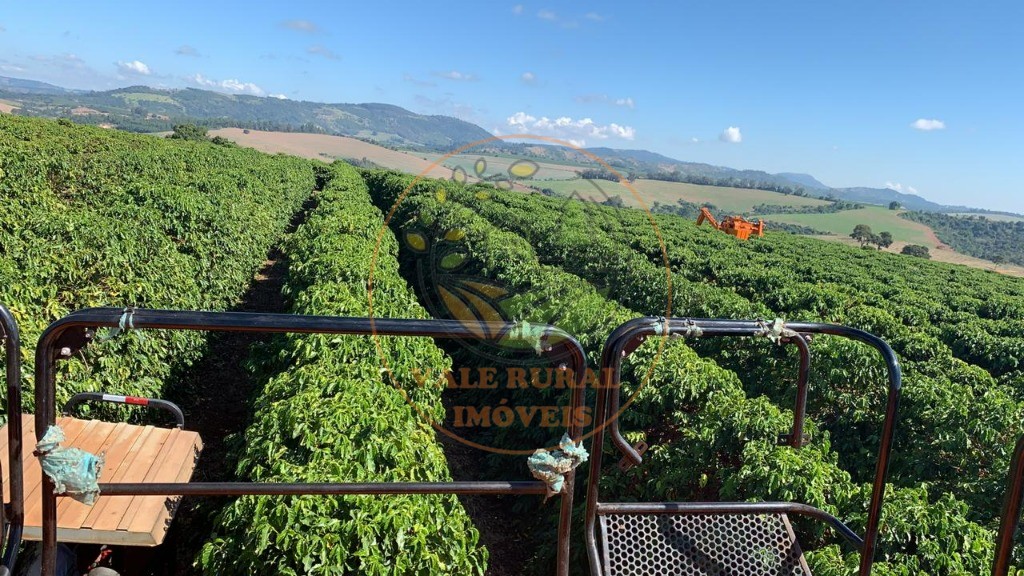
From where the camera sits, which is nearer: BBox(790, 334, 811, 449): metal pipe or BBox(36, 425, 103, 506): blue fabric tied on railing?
BBox(36, 425, 103, 506): blue fabric tied on railing

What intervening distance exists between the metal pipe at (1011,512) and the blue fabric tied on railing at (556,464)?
120 cm

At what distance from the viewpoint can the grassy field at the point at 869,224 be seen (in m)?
87.5

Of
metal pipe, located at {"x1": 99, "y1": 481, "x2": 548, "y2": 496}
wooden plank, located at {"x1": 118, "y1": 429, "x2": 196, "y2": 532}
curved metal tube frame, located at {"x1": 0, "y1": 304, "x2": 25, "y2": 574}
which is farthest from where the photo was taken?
wooden plank, located at {"x1": 118, "y1": 429, "x2": 196, "y2": 532}

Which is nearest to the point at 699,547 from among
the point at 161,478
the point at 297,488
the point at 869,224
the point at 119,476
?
the point at 297,488

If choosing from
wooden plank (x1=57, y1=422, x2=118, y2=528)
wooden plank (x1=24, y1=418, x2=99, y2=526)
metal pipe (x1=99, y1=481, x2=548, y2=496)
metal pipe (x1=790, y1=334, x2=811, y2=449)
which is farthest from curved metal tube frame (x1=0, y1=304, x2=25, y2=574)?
wooden plank (x1=57, y1=422, x2=118, y2=528)

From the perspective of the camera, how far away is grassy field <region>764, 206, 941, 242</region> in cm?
8750

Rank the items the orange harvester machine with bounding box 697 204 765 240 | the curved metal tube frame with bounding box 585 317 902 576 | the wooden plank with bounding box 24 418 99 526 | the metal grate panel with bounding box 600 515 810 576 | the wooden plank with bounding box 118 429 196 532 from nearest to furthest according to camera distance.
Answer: the curved metal tube frame with bounding box 585 317 902 576 → the metal grate panel with bounding box 600 515 810 576 → the wooden plank with bounding box 24 418 99 526 → the wooden plank with bounding box 118 429 196 532 → the orange harvester machine with bounding box 697 204 765 240

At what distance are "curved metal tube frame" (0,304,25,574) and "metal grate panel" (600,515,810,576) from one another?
195 centimetres

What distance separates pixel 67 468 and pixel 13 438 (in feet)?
0.56

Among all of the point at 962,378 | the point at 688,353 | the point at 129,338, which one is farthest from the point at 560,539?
the point at 962,378

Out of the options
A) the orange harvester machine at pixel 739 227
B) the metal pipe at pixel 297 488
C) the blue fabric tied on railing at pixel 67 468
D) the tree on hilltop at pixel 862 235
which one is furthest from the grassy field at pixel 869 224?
the blue fabric tied on railing at pixel 67 468

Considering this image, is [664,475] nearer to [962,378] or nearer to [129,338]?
[129,338]

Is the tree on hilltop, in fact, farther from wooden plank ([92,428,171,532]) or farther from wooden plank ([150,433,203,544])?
wooden plank ([92,428,171,532])

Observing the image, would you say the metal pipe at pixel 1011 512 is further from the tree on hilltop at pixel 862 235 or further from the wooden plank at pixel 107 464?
the tree on hilltop at pixel 862 235
